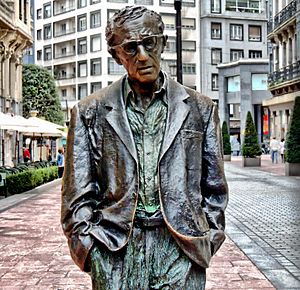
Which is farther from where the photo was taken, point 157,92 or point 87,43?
point 87,43

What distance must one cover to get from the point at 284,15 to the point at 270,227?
2929cm

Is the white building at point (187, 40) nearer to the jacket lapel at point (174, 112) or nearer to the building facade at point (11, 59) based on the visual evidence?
the building facade at point (11, 59)

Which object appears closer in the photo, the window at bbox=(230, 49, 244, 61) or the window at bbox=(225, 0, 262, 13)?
the window at bbox=(225, 0, 262, 13)

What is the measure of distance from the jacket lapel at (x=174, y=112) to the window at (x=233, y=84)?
170 ft

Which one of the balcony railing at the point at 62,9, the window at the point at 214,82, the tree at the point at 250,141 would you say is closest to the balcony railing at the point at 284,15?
the tree at the point at 250,141

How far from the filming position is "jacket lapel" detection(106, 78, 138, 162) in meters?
2.32

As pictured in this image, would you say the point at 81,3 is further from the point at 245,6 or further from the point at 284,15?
the point at 284,15

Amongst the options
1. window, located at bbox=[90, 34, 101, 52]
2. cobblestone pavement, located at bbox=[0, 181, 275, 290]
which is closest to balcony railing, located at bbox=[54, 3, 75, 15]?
window, located at bbox=[90, 34, 101, 52]

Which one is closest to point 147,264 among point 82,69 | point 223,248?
point 223,248

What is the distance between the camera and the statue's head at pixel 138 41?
2346 millimetres

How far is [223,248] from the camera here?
869cm

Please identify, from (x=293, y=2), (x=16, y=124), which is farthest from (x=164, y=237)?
(x=293, y=2)

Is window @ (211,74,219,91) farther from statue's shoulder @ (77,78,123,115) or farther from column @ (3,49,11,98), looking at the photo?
statue's shoulder @ (77,78,123,115)

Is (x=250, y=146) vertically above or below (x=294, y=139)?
Result: below
